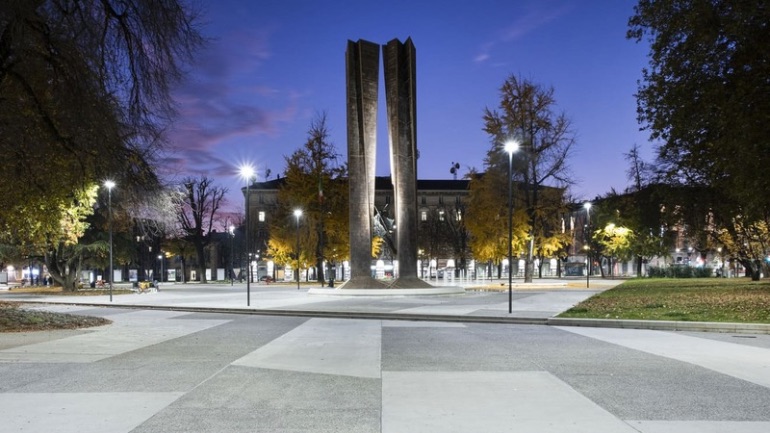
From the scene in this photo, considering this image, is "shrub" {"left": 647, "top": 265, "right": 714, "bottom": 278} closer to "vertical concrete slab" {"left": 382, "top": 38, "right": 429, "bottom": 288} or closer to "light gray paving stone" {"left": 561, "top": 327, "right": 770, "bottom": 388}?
"vertical concrete slab" {"left": 382, "top": 38, "right": 429, "bottom": 288}

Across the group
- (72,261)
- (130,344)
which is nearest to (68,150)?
(130,344)

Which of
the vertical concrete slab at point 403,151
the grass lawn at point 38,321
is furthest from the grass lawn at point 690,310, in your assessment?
the grass lawn at point 38,321

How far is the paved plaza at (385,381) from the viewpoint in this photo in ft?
23.0

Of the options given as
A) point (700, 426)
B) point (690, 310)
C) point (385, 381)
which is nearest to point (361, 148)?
point (690, 310)

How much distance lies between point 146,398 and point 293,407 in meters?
2.10

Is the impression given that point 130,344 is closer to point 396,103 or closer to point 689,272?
point 396,103

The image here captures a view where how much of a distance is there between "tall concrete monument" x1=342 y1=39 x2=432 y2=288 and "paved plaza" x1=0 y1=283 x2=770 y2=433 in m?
19.9

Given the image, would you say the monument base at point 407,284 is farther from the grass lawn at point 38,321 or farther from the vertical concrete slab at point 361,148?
the grass lawn at point 38,321

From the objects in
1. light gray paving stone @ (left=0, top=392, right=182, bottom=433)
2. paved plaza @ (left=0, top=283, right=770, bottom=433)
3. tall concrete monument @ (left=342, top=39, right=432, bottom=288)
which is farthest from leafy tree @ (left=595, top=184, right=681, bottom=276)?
light gray paving stone @ (left=0, top=392, right=182, bottom=433)

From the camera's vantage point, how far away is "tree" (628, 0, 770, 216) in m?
21.8

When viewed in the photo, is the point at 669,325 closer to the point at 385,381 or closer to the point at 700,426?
the point at 385,381

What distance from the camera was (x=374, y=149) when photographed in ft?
126

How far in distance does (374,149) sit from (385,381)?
29.5 metres

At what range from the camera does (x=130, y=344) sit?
571 inches
